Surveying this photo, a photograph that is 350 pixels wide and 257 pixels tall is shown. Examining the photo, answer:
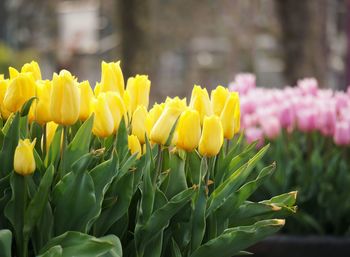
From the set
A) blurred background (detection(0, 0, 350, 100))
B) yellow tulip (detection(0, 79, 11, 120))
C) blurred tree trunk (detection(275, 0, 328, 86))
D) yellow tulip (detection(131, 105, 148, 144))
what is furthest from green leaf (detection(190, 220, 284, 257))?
blurred tree trunk (detection(275, 0, 328, 86))

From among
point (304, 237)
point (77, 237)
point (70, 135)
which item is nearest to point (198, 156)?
point (70, 135)

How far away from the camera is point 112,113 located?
216cm

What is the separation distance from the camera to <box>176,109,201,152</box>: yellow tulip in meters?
2.10

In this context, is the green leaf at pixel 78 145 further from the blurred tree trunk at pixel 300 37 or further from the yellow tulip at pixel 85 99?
the blurred tree trunk at pixel 300 37

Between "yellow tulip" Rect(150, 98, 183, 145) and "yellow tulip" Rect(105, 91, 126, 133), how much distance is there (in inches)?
3.4

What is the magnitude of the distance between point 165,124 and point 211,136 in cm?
10

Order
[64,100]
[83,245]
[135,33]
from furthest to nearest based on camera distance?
[135,33] < [64,100] < [83,245]

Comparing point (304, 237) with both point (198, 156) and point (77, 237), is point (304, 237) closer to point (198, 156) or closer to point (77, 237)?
point (198, 156)

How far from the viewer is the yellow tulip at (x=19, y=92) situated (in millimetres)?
2066

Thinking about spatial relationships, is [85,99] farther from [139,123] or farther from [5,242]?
[5,242]

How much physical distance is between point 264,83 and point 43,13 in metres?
7.29

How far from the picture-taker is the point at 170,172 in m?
2.14

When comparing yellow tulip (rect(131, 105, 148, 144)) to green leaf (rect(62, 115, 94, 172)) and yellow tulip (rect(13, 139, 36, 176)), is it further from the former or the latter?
yellow tulip (rect(13, 139, 36, 176))

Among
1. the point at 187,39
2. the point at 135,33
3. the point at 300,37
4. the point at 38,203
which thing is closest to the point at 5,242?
the point at 38,203
